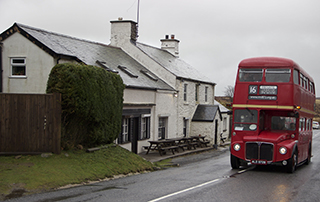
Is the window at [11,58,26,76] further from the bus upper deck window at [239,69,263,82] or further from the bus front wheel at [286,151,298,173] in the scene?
the bus front wheel at [286,151,298,173]

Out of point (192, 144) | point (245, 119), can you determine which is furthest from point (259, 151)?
point (192, 144)

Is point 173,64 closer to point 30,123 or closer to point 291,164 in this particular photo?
point 291,164

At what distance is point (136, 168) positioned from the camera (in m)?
15.5

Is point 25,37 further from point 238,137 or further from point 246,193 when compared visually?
point 246,193

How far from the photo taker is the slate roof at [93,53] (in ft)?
61.9

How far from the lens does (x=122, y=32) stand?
2988 centimetres

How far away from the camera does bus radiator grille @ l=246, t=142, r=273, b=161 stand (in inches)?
581

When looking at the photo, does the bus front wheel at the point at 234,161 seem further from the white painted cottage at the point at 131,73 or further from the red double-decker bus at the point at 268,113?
the white painted cottage at the point at 131,73

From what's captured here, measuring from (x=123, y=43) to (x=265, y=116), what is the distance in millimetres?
16300

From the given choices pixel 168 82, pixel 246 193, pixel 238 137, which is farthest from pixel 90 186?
pixel 168 82

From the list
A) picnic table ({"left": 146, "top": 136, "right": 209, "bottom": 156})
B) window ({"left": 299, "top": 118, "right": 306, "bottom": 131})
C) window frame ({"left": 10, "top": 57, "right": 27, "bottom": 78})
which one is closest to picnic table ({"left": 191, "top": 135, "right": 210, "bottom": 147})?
picnic table ({"left": 146, "top": 136, "right": 209, "bottom": 156})

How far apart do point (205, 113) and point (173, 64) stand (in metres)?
4.99

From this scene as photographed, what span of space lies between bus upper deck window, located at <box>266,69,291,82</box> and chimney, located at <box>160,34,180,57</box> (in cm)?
2195

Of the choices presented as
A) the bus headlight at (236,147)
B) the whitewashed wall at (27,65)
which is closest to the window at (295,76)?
the bus headlight at (236,147)
